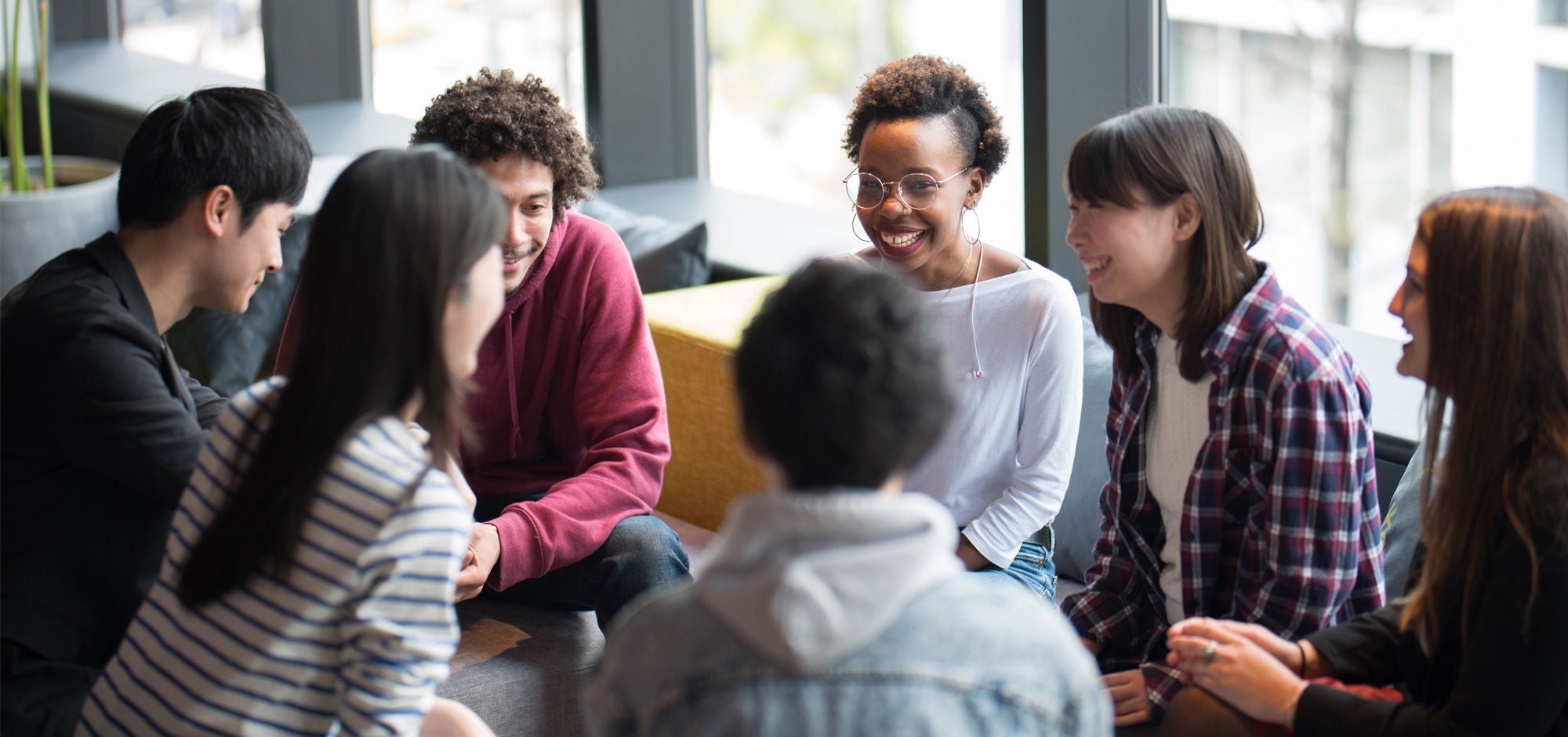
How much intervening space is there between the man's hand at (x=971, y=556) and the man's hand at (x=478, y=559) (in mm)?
623

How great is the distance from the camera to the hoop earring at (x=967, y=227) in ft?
6.80

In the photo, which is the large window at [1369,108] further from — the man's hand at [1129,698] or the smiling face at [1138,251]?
the man's hand at [1129,698]

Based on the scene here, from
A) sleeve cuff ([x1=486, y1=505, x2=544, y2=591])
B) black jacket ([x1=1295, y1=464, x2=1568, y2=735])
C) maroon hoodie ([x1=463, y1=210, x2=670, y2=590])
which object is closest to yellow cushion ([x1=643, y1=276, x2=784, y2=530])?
maroon hoodie ([x1=463, y1=210, x2=670, y2=590])

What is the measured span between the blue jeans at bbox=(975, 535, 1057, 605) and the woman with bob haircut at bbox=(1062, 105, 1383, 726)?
221 millimetres

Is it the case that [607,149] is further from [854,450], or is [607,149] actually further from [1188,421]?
[854,450]

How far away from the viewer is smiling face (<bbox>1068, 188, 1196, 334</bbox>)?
65.7 inches

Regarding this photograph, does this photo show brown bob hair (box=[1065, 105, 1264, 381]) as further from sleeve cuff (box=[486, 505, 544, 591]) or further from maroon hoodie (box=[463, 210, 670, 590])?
sleeve cuff (box=[486, 505, 544, 591])

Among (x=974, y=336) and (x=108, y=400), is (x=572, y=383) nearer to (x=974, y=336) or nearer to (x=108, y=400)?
(x=974, y=336)

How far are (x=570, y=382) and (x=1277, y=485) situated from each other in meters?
1.04

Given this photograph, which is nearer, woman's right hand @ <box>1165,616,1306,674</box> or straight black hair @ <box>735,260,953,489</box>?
straight black hair @ <box>735,260,953,489</box>

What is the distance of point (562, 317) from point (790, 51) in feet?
20.0

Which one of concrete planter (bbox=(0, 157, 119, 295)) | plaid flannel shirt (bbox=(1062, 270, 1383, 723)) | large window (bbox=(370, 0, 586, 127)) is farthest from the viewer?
large window (bbox=(370, 0, 586, 127))

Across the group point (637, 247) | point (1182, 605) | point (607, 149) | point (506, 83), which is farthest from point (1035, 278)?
point (607, 149)

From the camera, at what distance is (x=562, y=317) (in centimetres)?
217
